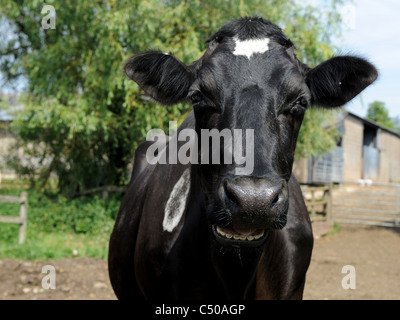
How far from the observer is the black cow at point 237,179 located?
2.00 metres

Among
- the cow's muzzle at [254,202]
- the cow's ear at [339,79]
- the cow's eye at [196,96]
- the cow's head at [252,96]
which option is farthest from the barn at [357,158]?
the cow's muzzle at [254,202]

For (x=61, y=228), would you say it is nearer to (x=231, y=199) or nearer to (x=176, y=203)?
(x=176, y=203)

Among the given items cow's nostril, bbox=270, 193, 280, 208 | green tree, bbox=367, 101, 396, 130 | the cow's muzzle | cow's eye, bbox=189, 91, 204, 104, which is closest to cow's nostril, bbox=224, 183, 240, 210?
the cow's muzzle

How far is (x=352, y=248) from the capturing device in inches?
431

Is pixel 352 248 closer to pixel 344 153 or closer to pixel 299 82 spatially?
pixel 299 82

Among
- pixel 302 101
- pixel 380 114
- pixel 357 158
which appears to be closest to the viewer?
pixel 302 101

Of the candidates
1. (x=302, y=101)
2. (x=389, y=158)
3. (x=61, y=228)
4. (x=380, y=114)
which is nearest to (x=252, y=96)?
(x=302, y=101)

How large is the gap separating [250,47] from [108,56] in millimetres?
7660

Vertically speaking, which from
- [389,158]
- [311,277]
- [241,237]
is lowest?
[311,277]

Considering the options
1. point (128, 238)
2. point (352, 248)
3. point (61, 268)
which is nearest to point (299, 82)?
point (128, 238)

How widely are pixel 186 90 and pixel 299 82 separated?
0.73 metres

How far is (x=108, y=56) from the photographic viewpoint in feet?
31.1

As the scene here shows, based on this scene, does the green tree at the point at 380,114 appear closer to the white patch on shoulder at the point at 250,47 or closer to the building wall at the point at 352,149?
the building wall at the point at 352,149
